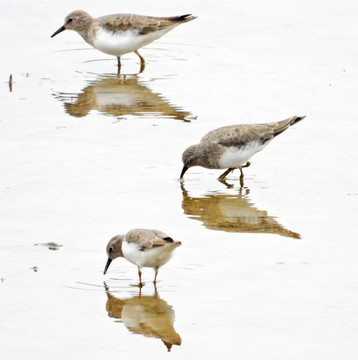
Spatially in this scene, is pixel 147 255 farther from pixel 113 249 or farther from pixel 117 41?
pixel 117 41

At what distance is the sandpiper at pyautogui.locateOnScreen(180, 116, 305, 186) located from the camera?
1084 cm

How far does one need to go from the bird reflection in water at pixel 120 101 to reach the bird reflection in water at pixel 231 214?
280cm

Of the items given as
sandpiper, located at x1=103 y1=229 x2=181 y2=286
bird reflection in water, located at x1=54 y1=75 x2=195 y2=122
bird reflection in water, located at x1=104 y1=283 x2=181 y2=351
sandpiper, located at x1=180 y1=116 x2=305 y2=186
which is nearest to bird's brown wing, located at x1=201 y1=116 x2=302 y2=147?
sandpiper, located at x1=180 y1=116 x2=305 y2=186

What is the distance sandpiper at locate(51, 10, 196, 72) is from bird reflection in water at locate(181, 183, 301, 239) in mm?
5637

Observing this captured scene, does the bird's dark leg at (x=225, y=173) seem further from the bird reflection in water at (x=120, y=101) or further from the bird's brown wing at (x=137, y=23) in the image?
the bird's brown wing at (x=137, y=23)

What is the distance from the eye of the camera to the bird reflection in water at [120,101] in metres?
13.4

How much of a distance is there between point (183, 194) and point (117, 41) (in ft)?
19.6

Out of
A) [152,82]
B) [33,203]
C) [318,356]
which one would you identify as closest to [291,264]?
[318,356]

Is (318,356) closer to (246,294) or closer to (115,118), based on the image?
(246,294)

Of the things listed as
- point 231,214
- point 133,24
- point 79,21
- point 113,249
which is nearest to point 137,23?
point 133,24

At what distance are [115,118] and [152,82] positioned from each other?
210 centimetres

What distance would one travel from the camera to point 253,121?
42.1ft

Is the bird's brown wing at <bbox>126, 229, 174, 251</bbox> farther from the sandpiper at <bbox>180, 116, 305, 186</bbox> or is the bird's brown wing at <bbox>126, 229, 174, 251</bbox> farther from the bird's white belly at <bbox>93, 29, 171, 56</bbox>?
the bird's white belly at <bbox>93, 29, 171, 56</bbox>

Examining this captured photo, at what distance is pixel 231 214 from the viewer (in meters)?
9.91
